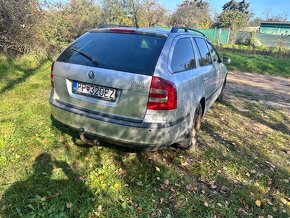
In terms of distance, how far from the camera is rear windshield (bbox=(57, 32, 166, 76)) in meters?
3.44

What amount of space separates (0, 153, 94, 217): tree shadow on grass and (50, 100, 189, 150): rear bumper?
0.65 metres

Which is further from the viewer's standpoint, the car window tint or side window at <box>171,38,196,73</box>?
the car window tint

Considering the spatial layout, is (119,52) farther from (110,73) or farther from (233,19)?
(233,19)

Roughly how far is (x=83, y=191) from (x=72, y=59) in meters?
1.67

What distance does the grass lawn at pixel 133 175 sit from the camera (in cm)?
323

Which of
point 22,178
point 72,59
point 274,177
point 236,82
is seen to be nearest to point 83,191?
point 22,178

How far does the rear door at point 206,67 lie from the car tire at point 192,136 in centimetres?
43

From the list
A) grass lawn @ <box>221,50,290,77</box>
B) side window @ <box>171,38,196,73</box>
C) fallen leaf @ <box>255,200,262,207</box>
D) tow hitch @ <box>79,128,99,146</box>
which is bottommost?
grass lawn @ <box>221,50,290,77</box>

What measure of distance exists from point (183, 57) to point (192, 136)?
1.29 m

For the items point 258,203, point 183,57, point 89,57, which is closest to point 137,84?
point 89,57

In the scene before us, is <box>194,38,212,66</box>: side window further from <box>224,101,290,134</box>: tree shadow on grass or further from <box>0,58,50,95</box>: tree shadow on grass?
<box>0,58,50,95</box>: tree shadow on grass

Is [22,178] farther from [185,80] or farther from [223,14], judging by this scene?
[223,14]

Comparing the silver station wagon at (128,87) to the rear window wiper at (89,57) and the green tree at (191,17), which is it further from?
the green tree at (191,17)

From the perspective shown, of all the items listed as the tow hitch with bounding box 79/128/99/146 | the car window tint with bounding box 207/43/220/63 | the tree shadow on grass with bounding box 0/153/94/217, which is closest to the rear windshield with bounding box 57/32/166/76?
the tow hitch with bounding box 79/128/99/146
